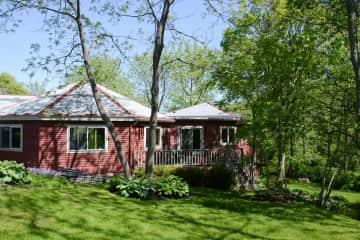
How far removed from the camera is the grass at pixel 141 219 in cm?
839

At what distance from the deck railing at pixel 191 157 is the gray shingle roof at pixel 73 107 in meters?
2.09

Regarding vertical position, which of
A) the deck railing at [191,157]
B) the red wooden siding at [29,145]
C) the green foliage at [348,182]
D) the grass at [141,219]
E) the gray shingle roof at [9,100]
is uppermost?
the gray shingle roof at [9,100]

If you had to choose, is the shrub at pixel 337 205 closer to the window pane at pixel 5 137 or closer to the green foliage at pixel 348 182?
the green foliage at pixel 348 182

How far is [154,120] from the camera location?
15086mm

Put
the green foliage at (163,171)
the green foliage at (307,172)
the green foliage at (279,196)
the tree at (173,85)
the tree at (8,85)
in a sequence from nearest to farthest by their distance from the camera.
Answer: the green foliage at (279,196)
the green foliage at (163,171)
the green foliage at (307,172)
the tree at (173,85)
the tree at (8,85)

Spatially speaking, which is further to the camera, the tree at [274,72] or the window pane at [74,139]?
the window pane at [74,139]

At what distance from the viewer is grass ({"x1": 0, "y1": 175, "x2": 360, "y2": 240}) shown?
27.5 ft

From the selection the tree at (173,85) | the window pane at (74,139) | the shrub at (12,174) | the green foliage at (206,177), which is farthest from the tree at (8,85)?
the shrub at (12,174)

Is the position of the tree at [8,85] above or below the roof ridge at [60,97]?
above

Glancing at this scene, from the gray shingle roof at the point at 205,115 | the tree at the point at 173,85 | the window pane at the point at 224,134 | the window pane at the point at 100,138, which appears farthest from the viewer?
the tree at the point at 173,85

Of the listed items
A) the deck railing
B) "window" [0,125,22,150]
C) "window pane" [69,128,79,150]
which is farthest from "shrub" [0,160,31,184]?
the deck railing

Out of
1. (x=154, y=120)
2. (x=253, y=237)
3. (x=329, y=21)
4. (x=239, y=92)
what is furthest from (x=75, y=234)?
(x=239, y=92)

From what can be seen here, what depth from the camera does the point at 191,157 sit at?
2236 cm

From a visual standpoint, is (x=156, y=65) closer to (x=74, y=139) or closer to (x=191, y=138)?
(x=74, y=139)
